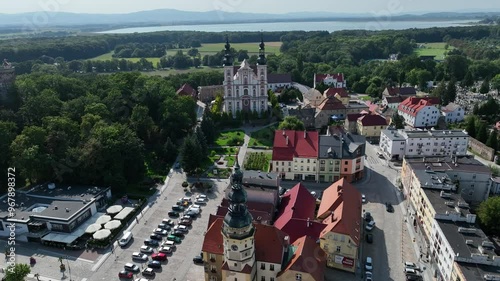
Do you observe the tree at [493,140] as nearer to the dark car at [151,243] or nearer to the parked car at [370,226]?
the parked car at [370,226]

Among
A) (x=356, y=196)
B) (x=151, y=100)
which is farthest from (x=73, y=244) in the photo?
(x=151, y=100)

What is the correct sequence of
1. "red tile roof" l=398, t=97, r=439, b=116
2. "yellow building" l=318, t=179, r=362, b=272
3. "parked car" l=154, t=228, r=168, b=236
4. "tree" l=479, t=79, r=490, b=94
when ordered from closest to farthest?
"yellow building" l=318, t=179, r=362, b=272 < "parked car" l=154, t=228, r=168, b=236 < "red tile roof" l=398, t=97, r=439, b=116 < "tree" l=479, t=79, r=490, b=94

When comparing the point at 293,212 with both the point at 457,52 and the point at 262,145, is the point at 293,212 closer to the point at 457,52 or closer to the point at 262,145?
the point at 262,145

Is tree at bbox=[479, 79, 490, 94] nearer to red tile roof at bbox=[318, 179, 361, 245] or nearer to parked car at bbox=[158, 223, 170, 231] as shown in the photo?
red tile roof at bbox=[318, 179, 361, 245]

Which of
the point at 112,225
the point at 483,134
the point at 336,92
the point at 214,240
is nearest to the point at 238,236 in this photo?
the point at 214,240

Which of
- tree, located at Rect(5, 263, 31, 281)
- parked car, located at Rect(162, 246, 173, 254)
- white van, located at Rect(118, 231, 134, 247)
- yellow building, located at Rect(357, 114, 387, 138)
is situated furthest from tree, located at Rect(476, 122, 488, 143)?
tree, located at Rect(5, 263, 31, 281)

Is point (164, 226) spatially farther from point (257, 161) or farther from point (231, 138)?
point (231, 138)

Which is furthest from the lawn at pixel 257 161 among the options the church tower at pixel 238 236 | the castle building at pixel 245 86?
the church tower at pixel 238 236
